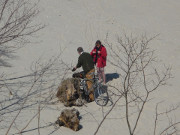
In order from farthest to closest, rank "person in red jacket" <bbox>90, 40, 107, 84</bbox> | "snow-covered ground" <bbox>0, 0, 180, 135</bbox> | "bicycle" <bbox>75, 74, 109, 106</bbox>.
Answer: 1. "person in red jacket" <bbox>90, 40, 107, 84</bbox>
2. "bicycle" <bbox>75, 74, 109, 106</bbox>
3. "snow-covered ground" <bbox>0, 0, 180, 135</bbox>

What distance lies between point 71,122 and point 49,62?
543 centimetres

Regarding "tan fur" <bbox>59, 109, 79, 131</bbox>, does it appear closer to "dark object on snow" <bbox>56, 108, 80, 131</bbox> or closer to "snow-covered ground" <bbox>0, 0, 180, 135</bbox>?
"dark object on snow" <bbox>56, 108, 80, 131</bbox>

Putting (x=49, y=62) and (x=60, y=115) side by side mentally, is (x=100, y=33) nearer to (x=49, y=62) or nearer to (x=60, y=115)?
(x=49, y=62)

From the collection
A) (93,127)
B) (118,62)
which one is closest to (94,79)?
(93,127)

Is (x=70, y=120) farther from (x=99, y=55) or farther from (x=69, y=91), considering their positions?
(x=99, y=55)

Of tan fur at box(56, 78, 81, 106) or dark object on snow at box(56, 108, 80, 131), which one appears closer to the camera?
dark object on snow at box(56, 108, 80, 131)

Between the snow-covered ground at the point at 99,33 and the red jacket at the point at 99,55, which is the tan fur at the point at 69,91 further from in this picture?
the red jacket at the point at 99,55

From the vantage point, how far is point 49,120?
9086mm

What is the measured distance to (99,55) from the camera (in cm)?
1085

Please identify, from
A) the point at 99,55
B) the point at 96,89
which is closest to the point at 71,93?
the point at 96,89

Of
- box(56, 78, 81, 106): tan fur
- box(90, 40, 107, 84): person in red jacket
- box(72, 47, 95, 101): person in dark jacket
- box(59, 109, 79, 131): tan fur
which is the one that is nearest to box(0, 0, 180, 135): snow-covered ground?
box(59, 109, 79, 131): tan fur

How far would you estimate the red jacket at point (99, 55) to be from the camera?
1074 centimetres

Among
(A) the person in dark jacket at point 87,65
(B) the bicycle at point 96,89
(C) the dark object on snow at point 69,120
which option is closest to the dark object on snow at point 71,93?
(B) the bicycle at point 96,89

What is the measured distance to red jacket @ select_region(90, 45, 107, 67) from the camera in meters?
10.7
